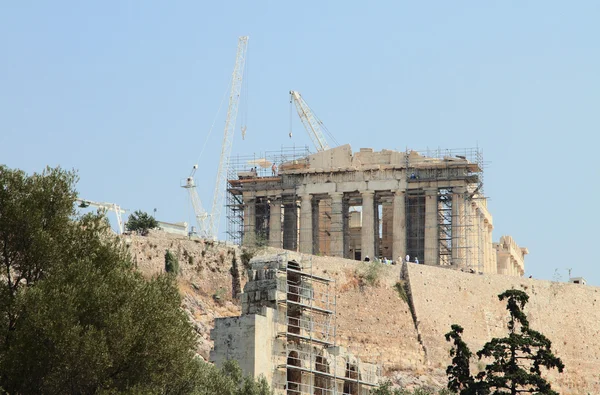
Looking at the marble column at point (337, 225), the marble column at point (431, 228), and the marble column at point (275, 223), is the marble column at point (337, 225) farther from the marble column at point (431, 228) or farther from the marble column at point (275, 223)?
the marble column at point (431, 228)

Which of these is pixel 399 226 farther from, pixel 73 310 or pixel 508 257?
pixel 73 310

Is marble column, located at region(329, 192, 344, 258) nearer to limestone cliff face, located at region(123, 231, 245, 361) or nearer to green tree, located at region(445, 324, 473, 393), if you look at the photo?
limestone cliff face, located at region(123, 231, 245, 361)

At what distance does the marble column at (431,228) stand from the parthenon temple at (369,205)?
0.17ft

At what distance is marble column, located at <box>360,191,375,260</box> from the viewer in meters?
84.4

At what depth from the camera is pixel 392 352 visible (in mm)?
70438

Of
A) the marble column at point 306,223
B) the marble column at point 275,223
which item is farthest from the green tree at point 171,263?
the marble column at point 306,223

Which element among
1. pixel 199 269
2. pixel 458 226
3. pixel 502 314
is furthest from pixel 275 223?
pixel 502 314

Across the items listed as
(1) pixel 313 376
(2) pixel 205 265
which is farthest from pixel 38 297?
(2) pixel 205 265

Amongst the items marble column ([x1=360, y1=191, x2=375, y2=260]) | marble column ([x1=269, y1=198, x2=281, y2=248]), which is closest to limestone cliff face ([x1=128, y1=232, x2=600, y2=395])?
marble column ([x1=360, y1=191, x2=375, y2=260])

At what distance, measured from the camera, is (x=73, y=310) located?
40.1 meters

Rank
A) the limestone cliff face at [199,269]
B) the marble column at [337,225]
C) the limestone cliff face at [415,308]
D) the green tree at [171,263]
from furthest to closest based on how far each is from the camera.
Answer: the marble column at [337,225] → the limestone cliff face at [415,308] → the green tree at [171,263] → the limestone cliff face at [199,269]

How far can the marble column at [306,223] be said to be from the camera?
85869mm

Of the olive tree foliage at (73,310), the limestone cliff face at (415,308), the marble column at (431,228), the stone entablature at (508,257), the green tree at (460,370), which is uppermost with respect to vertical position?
the stone entablature at (508,257)

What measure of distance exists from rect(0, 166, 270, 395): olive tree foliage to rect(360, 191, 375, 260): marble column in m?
40.3
